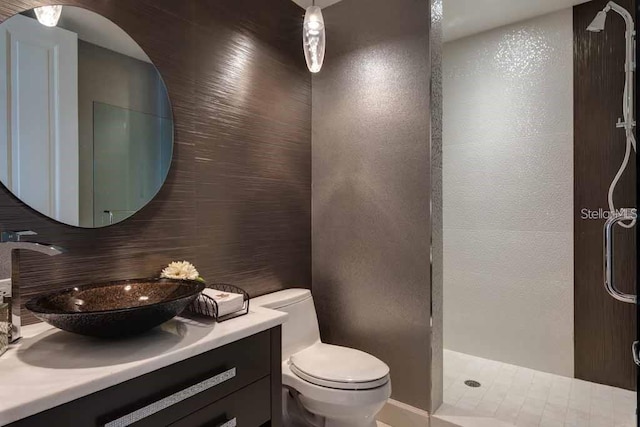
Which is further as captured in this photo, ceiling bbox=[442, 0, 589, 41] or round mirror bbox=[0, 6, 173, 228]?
ceiling bbox=[442, 0, 589, 41]

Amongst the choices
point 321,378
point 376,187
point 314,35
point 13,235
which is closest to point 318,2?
point 314,35

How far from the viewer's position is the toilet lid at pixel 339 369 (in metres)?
1.59

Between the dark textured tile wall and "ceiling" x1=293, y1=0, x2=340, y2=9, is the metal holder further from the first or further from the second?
"ceiling" x1=293, y1=0, x2=340, y2=9

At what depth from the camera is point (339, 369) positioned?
5.51ft

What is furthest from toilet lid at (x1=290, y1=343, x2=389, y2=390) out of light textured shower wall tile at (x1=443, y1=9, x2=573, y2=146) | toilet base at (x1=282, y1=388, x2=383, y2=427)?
light textured shower wall tile at (x1=443, y1=9, x2=573, y2=146)

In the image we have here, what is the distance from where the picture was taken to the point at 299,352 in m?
1.92

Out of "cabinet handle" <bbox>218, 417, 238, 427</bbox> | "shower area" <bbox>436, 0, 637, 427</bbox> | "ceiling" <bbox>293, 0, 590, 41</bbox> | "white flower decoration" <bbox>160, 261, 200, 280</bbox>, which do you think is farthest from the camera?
"ceiling" <bbox>293, 0, 590, 41</bbox>

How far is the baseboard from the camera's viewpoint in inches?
76.1

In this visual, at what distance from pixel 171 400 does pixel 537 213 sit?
2.45 meters

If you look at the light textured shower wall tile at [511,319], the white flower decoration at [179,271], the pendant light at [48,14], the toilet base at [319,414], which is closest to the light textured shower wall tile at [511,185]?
the light textured shower wall tile at [511,319]

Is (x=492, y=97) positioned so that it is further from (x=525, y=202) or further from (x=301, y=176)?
(x=301, y=176)

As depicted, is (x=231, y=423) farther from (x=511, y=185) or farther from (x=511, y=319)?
(x=511, y=185)

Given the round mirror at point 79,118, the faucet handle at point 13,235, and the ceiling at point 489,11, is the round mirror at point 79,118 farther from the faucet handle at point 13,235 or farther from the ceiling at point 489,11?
the ceiling at point 489,11

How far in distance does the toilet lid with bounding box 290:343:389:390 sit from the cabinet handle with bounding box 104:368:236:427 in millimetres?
551
